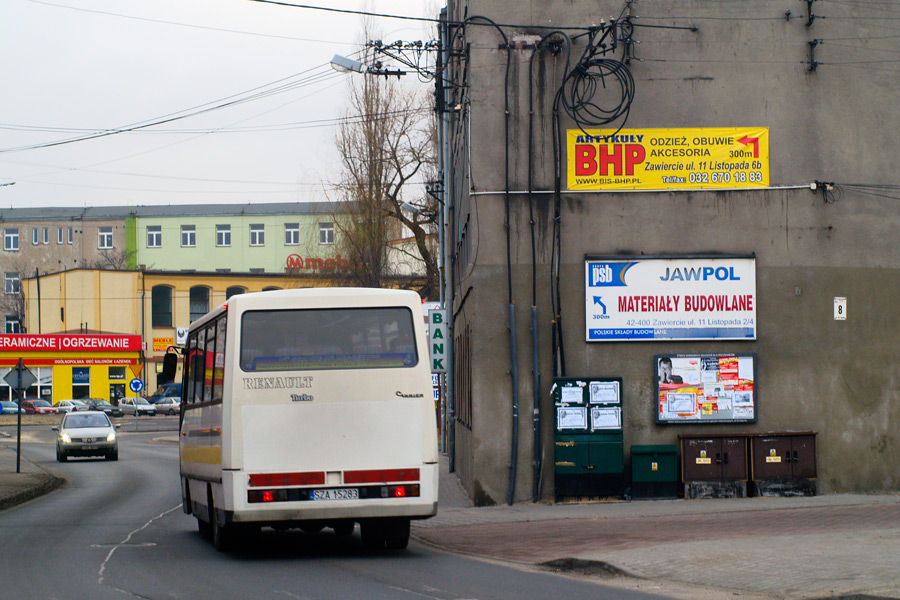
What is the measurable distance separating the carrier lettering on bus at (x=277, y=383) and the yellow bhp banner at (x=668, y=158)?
25.1 feet

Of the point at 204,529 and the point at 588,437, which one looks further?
the point at 588,437

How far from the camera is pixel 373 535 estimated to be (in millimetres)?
13211

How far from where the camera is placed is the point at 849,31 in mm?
18734

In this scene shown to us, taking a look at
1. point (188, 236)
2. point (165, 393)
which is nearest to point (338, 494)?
point (165, 393)

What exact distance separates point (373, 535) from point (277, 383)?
2.47m

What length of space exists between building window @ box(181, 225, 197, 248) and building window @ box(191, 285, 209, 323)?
15.9 m

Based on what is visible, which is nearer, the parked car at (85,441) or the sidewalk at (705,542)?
the sidewalk at (705,542)

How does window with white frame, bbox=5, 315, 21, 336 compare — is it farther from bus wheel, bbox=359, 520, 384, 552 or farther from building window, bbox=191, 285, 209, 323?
bus wheel, bbox=359, 520, 384, 552

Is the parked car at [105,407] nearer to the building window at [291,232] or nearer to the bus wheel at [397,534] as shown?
the building window at [291,232]

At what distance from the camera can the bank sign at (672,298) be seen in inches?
714

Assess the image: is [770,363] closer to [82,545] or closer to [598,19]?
[598,19]

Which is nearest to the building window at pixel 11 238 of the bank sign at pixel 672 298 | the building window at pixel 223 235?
the building window at pixel 223 235

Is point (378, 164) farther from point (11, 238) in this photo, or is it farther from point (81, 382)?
point (11, 238)

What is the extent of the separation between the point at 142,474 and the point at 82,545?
1712 cm
